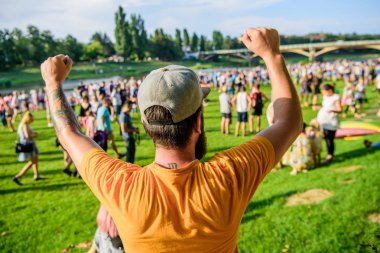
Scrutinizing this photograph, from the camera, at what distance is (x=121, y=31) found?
76562mm

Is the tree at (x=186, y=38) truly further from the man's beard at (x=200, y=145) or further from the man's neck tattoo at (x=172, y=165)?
the man's neck tattoo at (x=172, y=165)

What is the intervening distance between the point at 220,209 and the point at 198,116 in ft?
1.30

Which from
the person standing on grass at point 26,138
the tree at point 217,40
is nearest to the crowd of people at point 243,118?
the person standing on grass at point 26,138

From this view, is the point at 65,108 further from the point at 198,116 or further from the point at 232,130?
the point at 232,130

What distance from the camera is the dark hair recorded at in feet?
3.97

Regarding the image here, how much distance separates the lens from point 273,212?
208 inches

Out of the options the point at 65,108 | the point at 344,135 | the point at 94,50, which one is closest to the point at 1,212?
the point at 65,108

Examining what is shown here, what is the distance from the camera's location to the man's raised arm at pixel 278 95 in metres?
1.29

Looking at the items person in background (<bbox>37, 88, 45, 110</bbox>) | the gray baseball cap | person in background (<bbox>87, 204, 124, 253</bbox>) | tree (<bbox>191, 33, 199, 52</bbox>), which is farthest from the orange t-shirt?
tree (<bbox>191, 33, 199, 52</bbox>)

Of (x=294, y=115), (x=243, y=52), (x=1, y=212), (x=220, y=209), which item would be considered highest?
(x=243, y=52)

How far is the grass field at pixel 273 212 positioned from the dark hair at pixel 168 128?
9.35ft

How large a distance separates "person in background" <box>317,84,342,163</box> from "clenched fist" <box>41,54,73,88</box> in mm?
7519

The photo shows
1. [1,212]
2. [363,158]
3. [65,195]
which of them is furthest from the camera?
[363,158]

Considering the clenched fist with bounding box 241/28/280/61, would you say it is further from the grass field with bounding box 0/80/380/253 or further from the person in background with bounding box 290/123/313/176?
the person in background with bounding box 290/123/313/176
